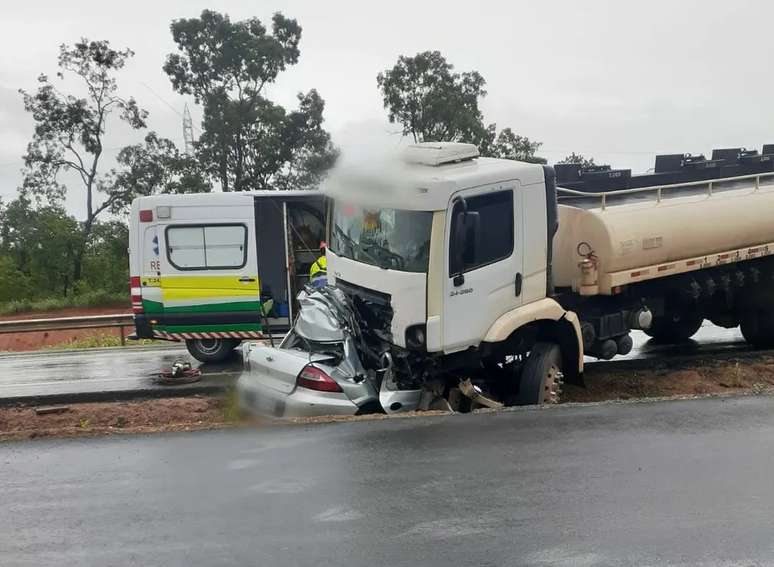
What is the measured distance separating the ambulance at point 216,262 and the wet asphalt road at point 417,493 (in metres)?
6.22

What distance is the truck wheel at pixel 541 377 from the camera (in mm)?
8258

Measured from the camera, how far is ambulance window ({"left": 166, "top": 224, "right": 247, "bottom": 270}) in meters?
13.2

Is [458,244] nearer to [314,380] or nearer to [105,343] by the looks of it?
[314,380]

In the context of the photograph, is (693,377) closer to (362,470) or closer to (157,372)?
(362,470)

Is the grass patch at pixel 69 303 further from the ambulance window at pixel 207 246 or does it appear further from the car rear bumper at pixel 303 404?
the car rear bumper at pixel 303 404

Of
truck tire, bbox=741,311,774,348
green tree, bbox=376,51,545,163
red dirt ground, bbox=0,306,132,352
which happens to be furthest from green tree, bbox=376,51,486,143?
truck tire, bbox=741,311,774,348

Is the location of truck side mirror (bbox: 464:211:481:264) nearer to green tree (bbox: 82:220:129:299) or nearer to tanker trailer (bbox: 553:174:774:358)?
tanker trailer (bbox: 553:174:774:358)

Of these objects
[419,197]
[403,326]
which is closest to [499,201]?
[419,197]

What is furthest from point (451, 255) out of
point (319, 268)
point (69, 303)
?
point (69, 303)

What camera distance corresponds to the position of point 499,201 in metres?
7.98

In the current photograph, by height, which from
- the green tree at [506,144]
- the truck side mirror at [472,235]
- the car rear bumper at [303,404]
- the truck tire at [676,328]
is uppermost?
the green tree at [506,144]

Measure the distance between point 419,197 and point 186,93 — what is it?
29.3 m

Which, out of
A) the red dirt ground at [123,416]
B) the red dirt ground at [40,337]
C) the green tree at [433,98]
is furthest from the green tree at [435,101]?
the red dirt ground at [123,416]

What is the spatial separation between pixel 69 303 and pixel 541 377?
1097 inches
